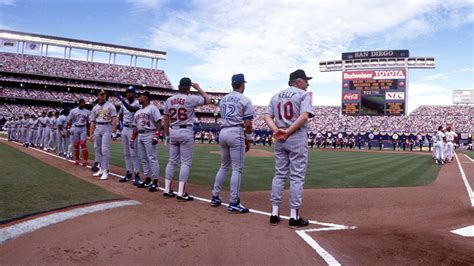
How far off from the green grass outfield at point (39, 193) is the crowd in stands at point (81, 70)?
180 feet

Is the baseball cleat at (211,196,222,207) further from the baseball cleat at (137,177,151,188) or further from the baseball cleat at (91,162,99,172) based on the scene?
the baseball cleat at (91,162,99,172)

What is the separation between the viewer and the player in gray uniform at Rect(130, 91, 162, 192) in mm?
6625

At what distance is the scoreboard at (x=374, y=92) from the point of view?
3984 centimetres

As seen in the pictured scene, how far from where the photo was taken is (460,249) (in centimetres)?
323

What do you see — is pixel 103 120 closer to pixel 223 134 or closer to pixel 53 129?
pixel 223 134

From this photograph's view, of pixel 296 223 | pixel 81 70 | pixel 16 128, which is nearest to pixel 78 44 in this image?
pixel 81 70

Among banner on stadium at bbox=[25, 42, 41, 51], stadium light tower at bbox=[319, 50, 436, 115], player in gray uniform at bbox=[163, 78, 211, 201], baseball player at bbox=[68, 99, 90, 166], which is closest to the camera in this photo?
player in gray uniform at bbox=[163, 78, 211, 201]

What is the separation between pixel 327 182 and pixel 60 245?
654 cm

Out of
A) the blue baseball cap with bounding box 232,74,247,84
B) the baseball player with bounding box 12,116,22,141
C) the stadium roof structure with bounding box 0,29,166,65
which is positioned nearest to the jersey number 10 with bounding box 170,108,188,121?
the blue baseball cap with bounding box 232,74,247,84

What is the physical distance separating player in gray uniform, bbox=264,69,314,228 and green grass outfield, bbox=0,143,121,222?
268 cm

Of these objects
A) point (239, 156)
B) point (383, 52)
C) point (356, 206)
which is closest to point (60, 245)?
point (239, 156)

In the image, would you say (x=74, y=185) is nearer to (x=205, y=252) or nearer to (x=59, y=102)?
(x=205, y=252)

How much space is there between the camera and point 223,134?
5.24m

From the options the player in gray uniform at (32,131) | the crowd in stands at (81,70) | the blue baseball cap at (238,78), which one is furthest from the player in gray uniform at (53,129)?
the crowd in stands at (81,70)
